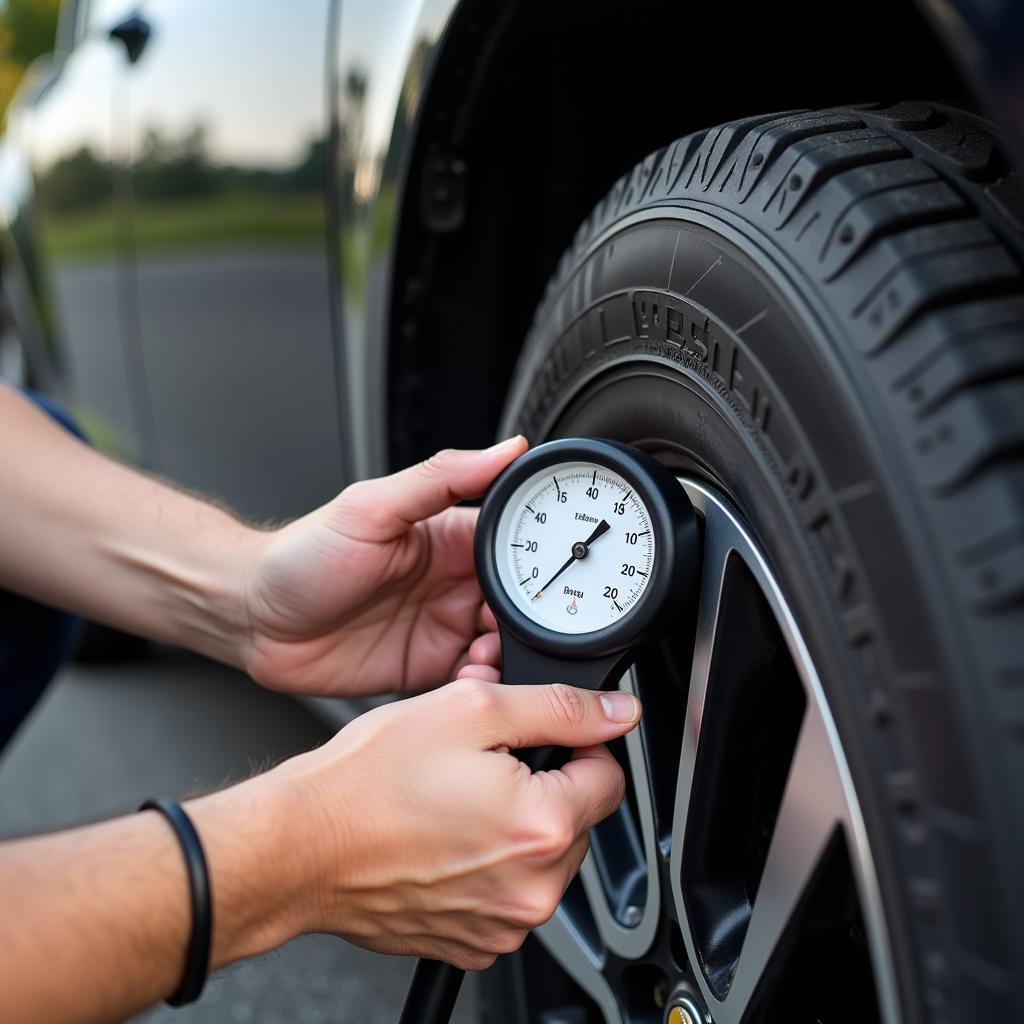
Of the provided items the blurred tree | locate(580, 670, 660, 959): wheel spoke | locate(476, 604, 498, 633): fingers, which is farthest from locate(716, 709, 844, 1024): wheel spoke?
the blurred tree

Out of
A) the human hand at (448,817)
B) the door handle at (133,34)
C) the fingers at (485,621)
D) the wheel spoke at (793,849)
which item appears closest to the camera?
the wheel spoke at (793,849)

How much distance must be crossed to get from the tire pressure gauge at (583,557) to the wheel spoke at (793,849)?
20 cm

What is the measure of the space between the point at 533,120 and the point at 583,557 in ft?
1.97

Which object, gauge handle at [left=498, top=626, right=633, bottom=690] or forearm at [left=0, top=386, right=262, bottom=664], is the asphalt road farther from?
gauge handle at [left=498, top=626, right=633, bottom=690]

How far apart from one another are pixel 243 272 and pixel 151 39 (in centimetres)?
62

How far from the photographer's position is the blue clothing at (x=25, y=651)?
5.12 feet

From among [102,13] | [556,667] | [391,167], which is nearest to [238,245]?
[391,167]

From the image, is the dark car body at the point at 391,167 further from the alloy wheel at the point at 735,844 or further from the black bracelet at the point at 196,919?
the black bracelet at the point at 196,919

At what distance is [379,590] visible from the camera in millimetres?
1363

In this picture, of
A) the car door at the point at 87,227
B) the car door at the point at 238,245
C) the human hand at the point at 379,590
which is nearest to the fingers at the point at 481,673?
the human hand at the point at 379,590

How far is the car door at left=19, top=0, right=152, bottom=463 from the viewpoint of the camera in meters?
2.41

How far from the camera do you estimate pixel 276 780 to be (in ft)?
3.11

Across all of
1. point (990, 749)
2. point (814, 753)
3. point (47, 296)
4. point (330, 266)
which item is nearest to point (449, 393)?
point (330, 266)

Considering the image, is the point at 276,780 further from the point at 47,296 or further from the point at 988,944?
the point at 47,296
